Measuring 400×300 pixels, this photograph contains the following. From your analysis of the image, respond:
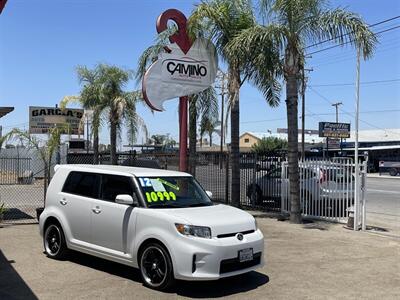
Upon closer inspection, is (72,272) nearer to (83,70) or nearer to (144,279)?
(144,279)

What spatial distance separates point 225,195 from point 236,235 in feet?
38.3

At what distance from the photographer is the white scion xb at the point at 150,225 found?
264 inches

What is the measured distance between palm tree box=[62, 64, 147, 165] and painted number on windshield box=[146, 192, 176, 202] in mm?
15152

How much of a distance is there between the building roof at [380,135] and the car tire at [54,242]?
64392 mm

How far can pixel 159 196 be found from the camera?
25.0ft

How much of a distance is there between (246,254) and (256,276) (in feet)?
3.17

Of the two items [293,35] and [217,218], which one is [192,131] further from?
[217,218]

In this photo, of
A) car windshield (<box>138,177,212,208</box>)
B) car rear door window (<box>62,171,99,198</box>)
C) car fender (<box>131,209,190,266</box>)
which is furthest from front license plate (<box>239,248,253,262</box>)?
car rear door window (<box>62,171,99,198</box>)

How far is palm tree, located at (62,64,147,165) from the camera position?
2319 centimetres

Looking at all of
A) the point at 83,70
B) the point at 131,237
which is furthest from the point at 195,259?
the point at 83,70

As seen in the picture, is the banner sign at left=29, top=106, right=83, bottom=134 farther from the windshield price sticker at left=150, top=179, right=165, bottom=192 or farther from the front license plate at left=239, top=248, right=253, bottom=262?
the front license plate at left=239, top=248, right=253, bottom=262

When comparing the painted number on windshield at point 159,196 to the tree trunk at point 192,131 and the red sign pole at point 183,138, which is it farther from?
the tree trunk at point 192,131

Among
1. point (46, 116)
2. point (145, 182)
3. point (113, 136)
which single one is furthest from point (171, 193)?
point (46, 116)

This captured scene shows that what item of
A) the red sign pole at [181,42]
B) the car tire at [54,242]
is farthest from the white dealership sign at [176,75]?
the car tire at [54,242]
